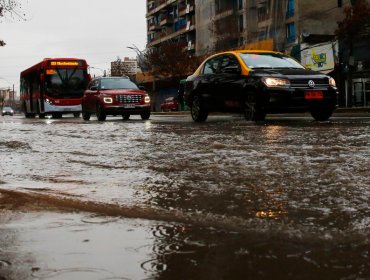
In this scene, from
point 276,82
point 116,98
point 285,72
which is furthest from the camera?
point 116,98

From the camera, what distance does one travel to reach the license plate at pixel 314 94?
434 inches

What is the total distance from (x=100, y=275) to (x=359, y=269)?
90cm

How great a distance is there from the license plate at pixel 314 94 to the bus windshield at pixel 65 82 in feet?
65.7

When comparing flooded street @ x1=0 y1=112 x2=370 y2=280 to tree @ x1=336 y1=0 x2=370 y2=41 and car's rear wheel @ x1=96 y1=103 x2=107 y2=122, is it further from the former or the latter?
tree @ x1=336 y1=0 x2=370 y2=41

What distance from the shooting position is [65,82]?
29.1 metres

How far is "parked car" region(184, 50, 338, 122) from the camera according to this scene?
1098cm

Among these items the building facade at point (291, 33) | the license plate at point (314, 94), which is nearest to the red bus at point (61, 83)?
the building facade at point (291, 33)

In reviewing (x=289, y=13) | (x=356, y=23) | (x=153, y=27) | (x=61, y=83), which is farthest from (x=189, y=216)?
(x=153, y=27)

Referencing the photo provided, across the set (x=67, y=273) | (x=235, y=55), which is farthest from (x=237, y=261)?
(x=235, y=55)

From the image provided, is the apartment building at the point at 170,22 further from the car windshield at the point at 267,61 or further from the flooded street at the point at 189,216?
the flooded street at the point at 189,216

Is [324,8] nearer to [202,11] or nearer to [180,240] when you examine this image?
[202,11]

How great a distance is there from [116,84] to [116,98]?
117 cm

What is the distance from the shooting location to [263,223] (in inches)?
104

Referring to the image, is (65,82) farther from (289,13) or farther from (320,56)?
(289,13)
